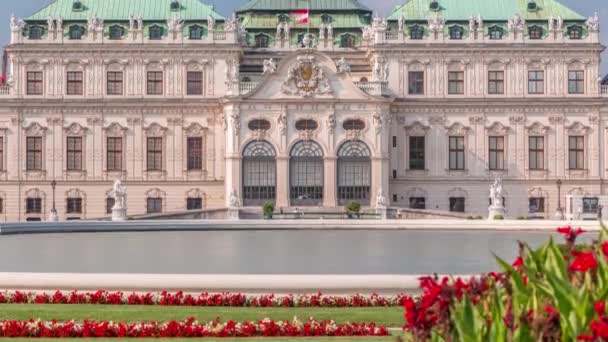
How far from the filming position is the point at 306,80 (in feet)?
→ 217

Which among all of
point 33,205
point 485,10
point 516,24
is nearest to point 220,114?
point 33,205

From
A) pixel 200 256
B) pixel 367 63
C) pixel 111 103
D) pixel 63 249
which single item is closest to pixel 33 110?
pixel 111 103

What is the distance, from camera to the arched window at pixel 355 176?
219 ft

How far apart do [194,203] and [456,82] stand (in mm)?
19226

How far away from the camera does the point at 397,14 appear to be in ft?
231

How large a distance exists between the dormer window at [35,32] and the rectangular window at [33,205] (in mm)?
10770

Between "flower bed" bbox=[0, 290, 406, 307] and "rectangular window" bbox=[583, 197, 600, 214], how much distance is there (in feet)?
155

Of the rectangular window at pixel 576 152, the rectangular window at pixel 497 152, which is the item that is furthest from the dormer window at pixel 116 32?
the rectangular window at pixel 576 152

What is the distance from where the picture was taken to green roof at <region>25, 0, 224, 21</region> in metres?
69.9

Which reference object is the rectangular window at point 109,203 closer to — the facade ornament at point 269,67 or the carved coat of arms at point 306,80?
the facade ornament at point 269,67

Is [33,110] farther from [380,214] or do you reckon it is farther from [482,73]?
[482,73]

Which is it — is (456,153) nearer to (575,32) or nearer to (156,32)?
(575,32)

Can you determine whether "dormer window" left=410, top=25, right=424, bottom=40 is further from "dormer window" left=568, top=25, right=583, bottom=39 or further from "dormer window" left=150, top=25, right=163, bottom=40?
"dormer window" left=150, top=25, right=163, bottom=40

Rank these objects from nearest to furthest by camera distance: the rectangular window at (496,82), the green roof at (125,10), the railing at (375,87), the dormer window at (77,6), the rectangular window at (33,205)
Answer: the railing at (375,87), the rectangular window at (33,205), the rectangular window at (496,82), the green roof at (125,10), the dormer window at (77,6)
